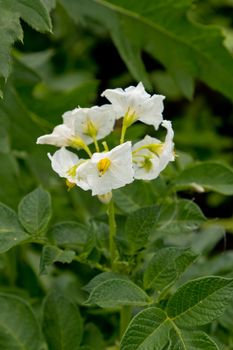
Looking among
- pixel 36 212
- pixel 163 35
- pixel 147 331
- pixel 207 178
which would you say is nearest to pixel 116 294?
pixel 147 331

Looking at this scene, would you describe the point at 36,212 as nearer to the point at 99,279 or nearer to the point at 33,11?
the point at 99,279

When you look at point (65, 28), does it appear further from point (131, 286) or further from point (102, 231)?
point (131, 286)

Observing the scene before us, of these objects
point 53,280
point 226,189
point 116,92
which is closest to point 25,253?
point 53,280

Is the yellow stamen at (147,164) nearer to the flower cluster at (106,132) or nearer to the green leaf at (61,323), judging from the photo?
the flower cluster at (106,132)

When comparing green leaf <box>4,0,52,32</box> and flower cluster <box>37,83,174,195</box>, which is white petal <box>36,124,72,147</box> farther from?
green leaf <box>4,0,52,32</box>

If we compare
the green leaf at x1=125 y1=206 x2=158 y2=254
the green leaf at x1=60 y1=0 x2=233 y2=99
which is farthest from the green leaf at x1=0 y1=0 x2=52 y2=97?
the green leaf at x1=60 y1=0 x2=233 y2=99
